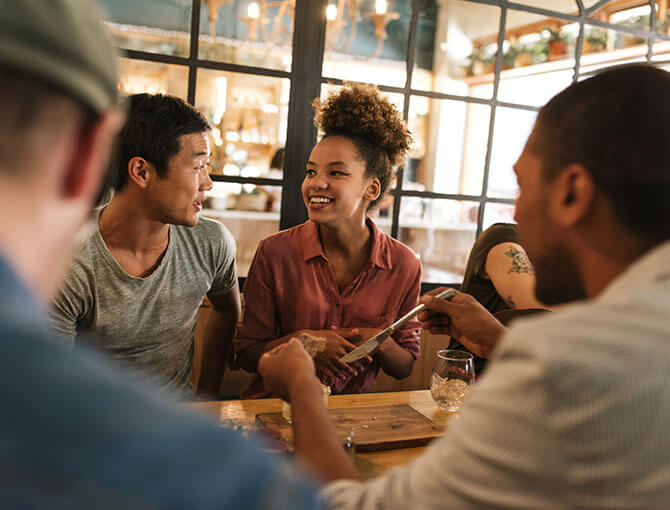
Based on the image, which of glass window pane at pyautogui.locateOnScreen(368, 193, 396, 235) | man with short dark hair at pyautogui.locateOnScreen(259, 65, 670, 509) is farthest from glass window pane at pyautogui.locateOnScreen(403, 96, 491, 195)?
man with short dark hair at pyautogui.locateOnScreen(259, 65, 670, 509)

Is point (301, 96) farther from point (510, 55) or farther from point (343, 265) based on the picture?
point (510, 55)

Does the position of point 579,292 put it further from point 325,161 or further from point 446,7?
point 446,7

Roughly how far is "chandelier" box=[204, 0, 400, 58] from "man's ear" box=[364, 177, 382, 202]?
37.2 inches

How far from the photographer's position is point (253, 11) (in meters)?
→ 2.70

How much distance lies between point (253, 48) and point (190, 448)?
2635 mm

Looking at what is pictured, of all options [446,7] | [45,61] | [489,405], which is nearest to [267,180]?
[446,7]

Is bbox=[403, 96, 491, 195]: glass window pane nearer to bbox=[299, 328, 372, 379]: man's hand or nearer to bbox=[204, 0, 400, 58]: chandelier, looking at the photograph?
bbox=[204, 0, 400, 58]: chandelier

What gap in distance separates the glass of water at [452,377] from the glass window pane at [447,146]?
1.67 meters

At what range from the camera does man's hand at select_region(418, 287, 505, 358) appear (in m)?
1.53

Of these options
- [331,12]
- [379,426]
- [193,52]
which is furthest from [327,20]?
[379,426]

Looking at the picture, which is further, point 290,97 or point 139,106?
point 290,97

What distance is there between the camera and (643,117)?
0.76 metres

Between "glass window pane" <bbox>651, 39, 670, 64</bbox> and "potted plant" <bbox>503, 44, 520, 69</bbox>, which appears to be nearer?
"potted plant" <bbox>503, 44, 520, 69</bbox>

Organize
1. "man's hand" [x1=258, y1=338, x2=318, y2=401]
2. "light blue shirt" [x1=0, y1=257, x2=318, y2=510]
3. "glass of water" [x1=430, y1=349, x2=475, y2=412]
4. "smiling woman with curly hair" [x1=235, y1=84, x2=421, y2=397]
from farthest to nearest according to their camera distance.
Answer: "smiling woman with curly hair" [x1=235, y1=84, x2=421, y2=397]
"glass of water" [x1=430, y1=349, x2=475, y2=412]
"man's hand" [x1=258, y1=338, x2=318, y2=401]
"light blue shirt" [x1=0, y1=257, x2=318, y2=510]
